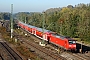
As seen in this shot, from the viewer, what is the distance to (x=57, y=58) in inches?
1460

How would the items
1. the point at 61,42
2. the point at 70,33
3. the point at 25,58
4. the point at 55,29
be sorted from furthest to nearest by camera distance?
1. the point at 55,29
2. the point at 70,33
3. the point at 61,42
4. the point at 25,58

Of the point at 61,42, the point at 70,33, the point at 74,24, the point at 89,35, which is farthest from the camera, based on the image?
the point at 74,24

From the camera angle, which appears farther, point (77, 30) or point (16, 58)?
point (77, 30)

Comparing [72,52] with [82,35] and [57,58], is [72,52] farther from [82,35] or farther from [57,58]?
[82,35]

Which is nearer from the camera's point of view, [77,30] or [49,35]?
[49,35]

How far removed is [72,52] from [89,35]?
71.8ft

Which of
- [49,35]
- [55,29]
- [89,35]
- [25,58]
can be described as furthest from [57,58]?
[55,29]

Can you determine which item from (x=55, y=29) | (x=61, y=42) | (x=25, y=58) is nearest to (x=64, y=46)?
(x=61, y=42)

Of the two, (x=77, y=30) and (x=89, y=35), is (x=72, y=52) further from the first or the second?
(x=77, y=30)

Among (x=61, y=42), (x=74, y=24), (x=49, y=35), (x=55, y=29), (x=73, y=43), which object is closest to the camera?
(x=73, y=43)

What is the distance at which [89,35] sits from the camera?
64.4m

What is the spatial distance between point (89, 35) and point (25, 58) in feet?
104

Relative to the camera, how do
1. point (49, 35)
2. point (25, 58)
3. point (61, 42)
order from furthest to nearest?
point (49, 35), point (61, 42), point (25, 58)

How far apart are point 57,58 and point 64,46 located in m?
6.96
